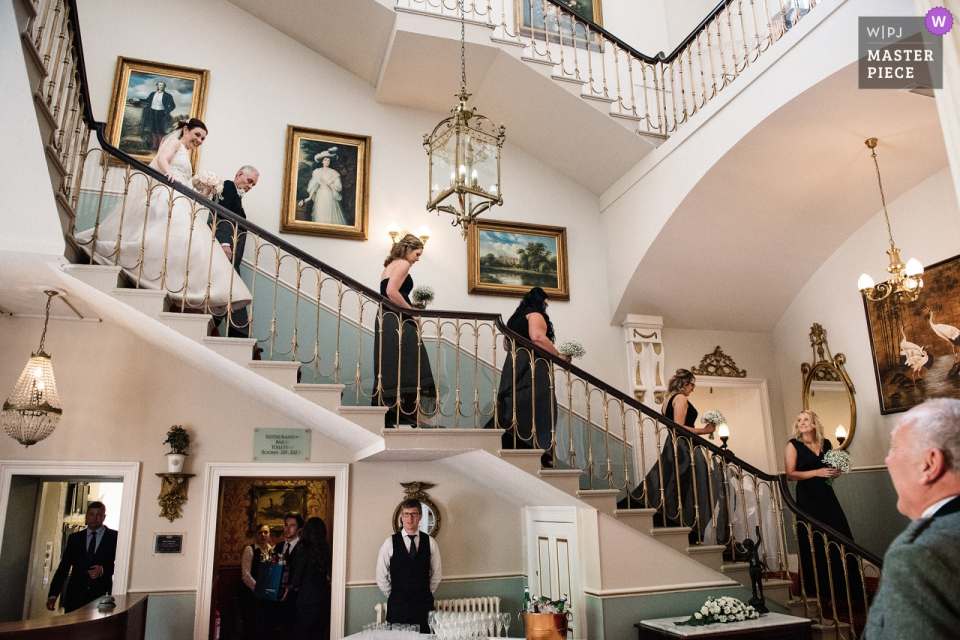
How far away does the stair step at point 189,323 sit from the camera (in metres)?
4.79

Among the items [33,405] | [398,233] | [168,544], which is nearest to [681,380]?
[398,233]

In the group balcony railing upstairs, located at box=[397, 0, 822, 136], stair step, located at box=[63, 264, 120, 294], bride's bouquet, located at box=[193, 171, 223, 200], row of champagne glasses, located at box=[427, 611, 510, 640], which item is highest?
balcony railing upstairs, located at box=[397, 0, 822, 136]

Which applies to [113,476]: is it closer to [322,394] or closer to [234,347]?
[234,347]

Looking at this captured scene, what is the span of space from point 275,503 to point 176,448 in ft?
8.74

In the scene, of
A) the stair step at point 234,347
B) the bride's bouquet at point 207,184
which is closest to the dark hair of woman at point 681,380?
the stair step at point 234,347

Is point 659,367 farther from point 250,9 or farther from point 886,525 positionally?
point 250,9

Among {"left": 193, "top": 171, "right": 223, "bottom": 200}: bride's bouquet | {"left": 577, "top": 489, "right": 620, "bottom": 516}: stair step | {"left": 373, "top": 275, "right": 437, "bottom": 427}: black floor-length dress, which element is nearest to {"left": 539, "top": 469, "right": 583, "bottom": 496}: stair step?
{"left": 577, "top": 489, "right": 620, "bottom": 516}: stair step

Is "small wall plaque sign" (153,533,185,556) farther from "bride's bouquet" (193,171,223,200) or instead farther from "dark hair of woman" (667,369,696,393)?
"dark hair of woman" (667,369,696,393)

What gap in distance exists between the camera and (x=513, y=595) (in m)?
6.57

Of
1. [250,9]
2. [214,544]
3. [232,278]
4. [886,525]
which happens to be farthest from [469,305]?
[886,525]

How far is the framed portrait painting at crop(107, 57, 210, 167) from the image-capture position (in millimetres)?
6828

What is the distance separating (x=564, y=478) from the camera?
5242 millimetres

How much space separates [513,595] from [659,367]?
9.74ft

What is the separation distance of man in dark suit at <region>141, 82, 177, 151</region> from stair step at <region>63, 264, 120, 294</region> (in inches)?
105
